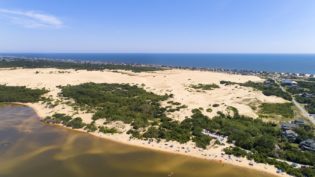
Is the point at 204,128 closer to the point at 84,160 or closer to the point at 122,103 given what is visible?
the point at 84,160

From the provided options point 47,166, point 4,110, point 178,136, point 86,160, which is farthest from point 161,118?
point 4,110

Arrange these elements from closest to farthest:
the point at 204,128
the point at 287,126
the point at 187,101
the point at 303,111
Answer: the point at 287,126 < the point at 204,128 < the point at 303,111 < the point at 187,101

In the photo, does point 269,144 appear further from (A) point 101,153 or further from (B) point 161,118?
(A) point 101,153

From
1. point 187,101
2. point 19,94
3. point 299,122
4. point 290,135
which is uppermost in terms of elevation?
point 19,94

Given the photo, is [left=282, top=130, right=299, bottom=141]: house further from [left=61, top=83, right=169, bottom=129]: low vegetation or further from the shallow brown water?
[left=61, top=83, right=169, bottom=129]: low vegetation

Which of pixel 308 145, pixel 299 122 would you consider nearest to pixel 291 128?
pixel 299 122

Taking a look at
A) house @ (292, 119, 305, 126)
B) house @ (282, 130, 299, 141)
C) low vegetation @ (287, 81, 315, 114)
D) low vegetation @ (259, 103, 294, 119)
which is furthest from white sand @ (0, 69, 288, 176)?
house @ (282, 130, 299, 141)

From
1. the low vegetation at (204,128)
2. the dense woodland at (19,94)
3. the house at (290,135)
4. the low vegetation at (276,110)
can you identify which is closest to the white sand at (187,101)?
the low vegetation at (204,128)
